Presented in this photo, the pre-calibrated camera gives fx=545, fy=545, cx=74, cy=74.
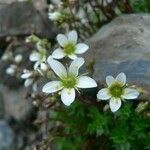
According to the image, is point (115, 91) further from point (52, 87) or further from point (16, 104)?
point (16, 104)

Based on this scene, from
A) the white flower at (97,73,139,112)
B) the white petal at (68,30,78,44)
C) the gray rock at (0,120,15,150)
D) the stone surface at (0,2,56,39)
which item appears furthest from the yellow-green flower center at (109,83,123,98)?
the stone surface at (0,2,56,39)

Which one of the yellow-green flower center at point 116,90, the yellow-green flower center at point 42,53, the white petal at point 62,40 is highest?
the white petal at point 62,40

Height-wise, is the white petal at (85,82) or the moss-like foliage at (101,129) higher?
the white petal at (85,82)

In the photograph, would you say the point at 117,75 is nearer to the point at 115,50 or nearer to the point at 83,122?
the point at 115,50

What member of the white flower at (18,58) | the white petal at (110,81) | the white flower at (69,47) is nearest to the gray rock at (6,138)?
the white flower at (18,58)

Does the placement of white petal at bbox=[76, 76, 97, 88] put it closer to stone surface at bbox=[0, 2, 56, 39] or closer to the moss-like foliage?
the moss-like foliage

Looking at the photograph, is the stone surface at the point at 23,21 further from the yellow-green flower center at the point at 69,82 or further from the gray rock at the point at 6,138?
the yellow-green flower center at the point at 69,82
